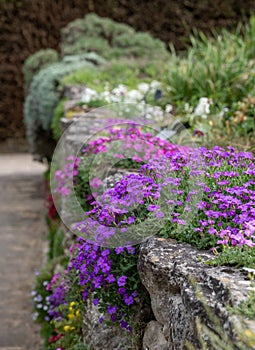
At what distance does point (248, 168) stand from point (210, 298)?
0.91 metres

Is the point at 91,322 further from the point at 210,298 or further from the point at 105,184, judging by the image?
the point at 210,298

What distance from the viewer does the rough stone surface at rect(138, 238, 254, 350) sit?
1438 millimetres

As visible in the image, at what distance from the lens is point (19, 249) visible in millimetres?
5434

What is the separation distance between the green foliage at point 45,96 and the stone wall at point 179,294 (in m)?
4.92

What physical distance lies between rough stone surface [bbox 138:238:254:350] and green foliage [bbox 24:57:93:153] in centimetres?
500

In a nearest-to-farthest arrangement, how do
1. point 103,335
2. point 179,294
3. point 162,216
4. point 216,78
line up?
point 179,294
point 162,216
point 103,335
point 216,78

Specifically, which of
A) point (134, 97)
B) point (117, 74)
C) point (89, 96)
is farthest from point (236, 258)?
point (117, 74)

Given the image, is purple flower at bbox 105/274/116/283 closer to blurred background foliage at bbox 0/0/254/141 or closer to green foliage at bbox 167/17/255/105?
green foliage at bbox 167/17/255/105

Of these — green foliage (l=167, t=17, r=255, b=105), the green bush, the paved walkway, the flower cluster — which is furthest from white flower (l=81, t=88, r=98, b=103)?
the paved walkway

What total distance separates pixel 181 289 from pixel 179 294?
17 centimetres

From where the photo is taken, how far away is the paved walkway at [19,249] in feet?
12.3

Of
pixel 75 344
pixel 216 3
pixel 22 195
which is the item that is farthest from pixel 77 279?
pixel 216 3

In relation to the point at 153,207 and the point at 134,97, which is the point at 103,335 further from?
the point at 134,97

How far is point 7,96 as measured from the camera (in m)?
11.7
